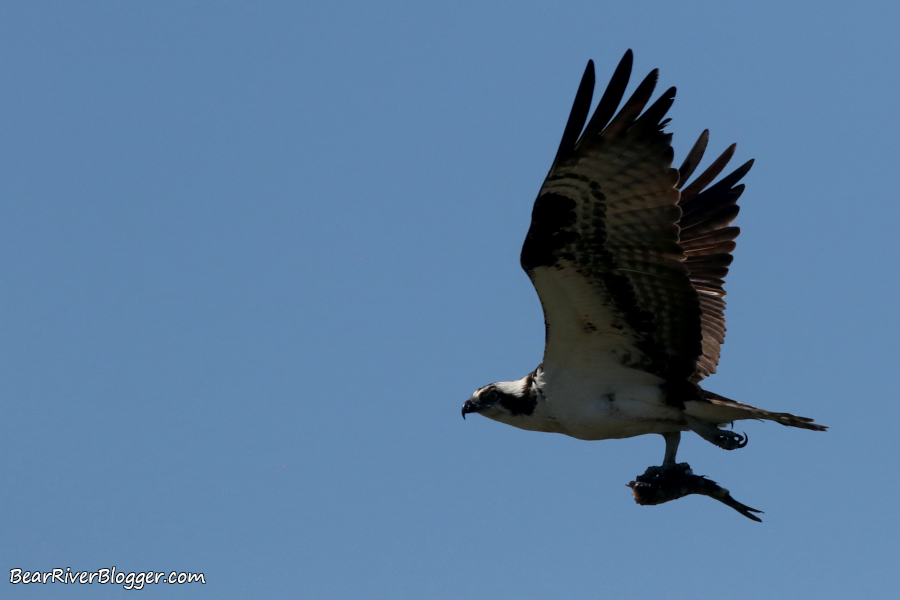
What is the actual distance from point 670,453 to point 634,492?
0.46m

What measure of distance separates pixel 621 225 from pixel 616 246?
0.17 m

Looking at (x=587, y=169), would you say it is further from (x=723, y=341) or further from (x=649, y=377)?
(x=723, y=341)

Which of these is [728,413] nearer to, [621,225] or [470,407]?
[621,225]

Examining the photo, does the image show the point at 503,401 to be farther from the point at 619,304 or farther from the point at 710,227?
the point at 710,227

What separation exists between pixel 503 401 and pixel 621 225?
6.20 feet

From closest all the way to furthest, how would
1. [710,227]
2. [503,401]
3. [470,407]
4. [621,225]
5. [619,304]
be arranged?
[621,225], [619,304], [503,401], [470,407], [710,227]

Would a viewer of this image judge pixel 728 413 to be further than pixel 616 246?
Yes

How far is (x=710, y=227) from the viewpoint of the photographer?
10250 millimetres

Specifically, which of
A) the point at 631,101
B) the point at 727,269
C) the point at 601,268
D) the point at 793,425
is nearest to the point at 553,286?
the point at 601,268

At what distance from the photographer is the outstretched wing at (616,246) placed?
7512mm

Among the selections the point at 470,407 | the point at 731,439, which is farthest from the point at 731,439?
the point at 470,407

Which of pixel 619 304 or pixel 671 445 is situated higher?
pixel 619 304

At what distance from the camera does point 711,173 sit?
10.3m

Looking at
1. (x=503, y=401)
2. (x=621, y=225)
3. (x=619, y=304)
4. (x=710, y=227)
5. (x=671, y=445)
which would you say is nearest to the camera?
(x=621, y=225)
